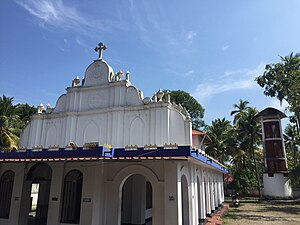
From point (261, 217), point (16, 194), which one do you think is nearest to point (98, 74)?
point (16, 194)

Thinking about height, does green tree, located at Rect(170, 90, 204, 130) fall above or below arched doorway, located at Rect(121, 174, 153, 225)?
above

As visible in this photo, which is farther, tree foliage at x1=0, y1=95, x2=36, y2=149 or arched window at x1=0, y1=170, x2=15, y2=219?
tree foliage at x1=0, y1=95, x2=36, y2=149

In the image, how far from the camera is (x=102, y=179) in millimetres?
10953

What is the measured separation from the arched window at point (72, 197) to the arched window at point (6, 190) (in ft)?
10.7

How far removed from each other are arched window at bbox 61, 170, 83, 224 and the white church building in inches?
1.7

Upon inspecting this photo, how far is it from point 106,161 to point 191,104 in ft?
96.1

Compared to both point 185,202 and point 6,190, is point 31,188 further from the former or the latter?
point 185,202

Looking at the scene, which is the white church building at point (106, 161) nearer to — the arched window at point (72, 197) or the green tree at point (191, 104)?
the arched window at point (72, 197)

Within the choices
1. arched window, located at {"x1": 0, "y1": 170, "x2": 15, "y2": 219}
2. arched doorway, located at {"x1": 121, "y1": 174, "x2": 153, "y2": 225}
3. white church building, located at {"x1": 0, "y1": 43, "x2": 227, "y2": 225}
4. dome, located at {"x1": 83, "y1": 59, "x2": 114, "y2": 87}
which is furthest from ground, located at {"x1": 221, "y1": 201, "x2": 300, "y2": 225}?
arched window, located at {"x1": 0, "y1": 170, "x2": 15, "y2": 219}

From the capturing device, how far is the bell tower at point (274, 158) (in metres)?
29.3

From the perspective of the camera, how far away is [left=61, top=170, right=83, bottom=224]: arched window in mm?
11281

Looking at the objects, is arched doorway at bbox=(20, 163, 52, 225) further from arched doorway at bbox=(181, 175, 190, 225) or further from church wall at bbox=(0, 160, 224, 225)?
arched doorway at bbox=(181, 175, 190, 225)

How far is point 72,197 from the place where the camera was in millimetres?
11570

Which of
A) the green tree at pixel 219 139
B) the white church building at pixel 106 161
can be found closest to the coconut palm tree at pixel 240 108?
the green tree at pixel 219 139
